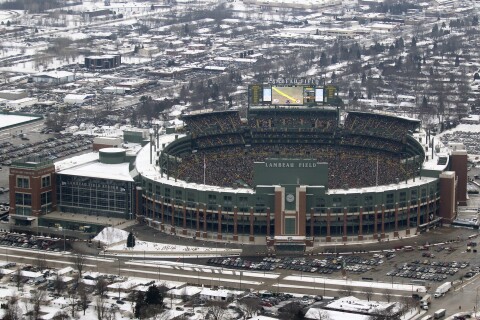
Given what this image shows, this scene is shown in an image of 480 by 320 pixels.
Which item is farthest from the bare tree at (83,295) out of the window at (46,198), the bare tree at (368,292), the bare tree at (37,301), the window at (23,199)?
the window at (46,198)

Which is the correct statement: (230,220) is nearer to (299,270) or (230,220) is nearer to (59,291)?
(299,270)

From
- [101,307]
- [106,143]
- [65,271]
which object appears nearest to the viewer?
[101,307]

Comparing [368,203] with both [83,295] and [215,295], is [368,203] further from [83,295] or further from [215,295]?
[83,295]

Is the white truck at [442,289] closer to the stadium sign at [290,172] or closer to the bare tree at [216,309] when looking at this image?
the bare tree at [216,309]

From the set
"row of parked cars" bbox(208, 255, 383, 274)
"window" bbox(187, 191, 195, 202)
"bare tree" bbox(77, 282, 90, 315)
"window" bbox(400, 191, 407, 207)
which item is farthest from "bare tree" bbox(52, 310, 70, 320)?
"window" bbox(400, 191, 407, 207)

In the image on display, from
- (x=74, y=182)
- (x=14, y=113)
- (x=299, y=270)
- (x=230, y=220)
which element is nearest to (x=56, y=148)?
(x=14, y=113)

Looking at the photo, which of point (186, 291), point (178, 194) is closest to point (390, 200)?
point (178, 194)
